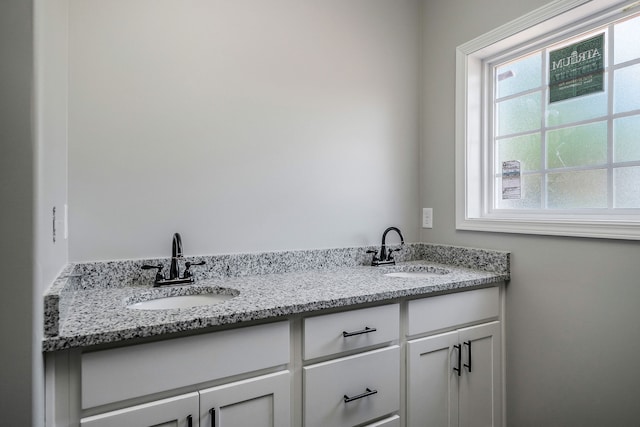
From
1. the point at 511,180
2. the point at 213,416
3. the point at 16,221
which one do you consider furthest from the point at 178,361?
the point at 511,180

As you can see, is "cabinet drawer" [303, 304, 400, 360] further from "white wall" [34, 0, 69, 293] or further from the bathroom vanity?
"white wall" [34, 0, 69, 293]

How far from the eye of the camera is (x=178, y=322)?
Result: 97 centimetres

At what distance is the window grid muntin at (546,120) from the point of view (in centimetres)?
149

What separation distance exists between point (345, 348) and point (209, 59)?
4.54ft

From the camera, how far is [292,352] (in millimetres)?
1193

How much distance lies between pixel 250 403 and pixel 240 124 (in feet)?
3.89

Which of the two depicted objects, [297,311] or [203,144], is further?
[203,144]

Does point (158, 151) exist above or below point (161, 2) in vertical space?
below

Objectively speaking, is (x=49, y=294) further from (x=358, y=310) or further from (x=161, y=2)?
(x=161, y=2)

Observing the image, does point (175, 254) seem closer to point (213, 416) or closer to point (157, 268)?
point (157, 268)

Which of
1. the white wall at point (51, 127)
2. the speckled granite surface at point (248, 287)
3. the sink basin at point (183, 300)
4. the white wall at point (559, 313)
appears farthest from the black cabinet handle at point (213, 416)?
the white wall at point (559, 313)

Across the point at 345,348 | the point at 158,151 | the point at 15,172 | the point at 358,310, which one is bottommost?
the point at 345,348

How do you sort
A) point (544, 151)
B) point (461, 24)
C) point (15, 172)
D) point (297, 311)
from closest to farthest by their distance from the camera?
point (15, 172) → point (297, 311) → point (544, 151) → point (461, 24)

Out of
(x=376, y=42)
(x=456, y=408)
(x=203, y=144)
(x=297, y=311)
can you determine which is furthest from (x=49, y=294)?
(x=376, y=42)
